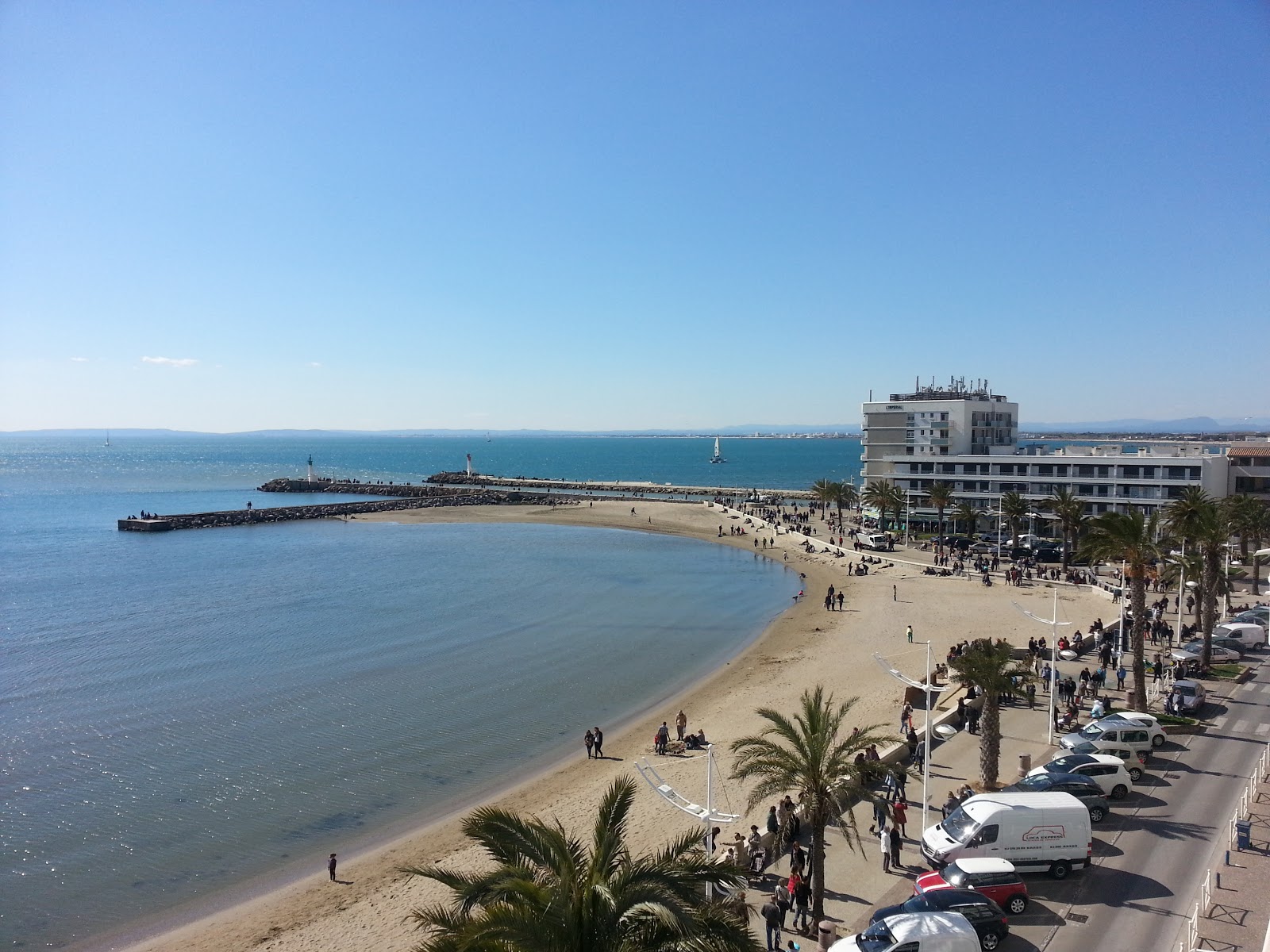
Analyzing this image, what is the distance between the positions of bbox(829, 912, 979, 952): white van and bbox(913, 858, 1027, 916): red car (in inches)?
67.4

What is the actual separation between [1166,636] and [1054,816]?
24.3 metres

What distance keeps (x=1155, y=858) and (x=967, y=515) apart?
49865 millimetres

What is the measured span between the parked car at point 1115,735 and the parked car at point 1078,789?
2792 mm

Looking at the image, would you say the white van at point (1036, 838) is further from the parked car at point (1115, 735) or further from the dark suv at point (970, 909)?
the parked car at point (1115, 735)

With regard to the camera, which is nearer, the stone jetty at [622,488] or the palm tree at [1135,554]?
the palm tree at [1135,554]

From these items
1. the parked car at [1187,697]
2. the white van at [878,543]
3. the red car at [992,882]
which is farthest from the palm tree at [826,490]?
the red car at [992,882]

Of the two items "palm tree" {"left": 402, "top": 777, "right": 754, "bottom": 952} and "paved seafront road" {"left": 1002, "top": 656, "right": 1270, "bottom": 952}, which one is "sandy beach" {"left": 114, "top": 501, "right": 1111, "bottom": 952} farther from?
"palm tree" {"left": 402, "top": 777, "right": 754, "bottom": 952}

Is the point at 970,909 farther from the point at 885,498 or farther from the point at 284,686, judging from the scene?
the point at 885,498

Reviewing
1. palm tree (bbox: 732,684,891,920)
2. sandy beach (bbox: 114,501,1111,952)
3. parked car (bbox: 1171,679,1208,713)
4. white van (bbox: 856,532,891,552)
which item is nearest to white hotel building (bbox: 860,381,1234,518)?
white van (bbox: 856,532,891,552)

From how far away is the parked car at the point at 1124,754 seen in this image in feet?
67.4

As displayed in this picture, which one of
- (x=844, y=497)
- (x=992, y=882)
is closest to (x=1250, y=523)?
(x=844, y=497)

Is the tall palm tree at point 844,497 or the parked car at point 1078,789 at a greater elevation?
the tall palm tree at point 844,497

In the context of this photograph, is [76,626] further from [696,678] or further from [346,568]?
[696,678]

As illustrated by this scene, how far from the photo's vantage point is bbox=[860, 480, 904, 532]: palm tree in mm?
69250
